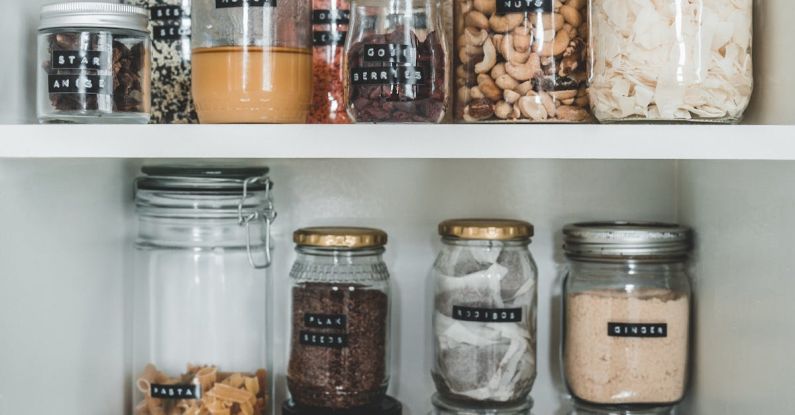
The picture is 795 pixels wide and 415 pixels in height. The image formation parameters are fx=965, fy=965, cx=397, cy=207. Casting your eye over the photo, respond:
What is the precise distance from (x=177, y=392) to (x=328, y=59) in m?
0.40

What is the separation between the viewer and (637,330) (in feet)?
3.45

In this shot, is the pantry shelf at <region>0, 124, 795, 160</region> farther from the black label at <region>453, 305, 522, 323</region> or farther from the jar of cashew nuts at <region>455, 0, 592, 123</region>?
the black label at <region>453, 305, 522, 323</region>

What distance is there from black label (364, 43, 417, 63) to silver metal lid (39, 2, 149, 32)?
0.24 m

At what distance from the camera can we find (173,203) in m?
1.11

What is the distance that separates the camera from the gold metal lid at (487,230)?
104 centimetres

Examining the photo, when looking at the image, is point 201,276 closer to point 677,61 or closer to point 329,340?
point 329,340

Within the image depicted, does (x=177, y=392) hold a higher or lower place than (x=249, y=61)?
lower

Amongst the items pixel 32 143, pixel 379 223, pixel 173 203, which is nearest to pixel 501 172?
pixel 379 223

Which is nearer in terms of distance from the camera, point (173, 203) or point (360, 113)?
point (360, 113)

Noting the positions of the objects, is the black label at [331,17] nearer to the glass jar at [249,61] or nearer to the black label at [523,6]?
the glass jar at [249,61]

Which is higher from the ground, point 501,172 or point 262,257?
point 501,172

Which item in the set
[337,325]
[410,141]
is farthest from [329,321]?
[410,141]

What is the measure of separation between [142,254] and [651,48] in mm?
627

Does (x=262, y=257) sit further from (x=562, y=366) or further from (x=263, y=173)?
(x=562, y=366)
